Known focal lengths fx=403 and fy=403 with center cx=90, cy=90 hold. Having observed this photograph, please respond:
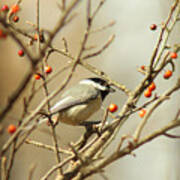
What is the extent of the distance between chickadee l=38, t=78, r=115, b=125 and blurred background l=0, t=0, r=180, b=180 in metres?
1.90

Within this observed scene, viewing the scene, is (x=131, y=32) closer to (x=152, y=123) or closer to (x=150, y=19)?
(x=150, y=19)

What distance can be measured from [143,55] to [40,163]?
13.2 feet

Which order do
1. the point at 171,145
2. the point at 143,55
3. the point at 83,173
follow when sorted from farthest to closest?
the point at 143,55, the point at 171,145, the point at 83,173

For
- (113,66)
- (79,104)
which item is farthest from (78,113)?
(113,66)

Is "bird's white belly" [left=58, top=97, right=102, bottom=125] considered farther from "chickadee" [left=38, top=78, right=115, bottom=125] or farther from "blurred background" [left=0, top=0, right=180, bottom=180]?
"blurred background" [left=0, top=0, right=180, bottom=180]

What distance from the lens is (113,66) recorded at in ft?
31.9

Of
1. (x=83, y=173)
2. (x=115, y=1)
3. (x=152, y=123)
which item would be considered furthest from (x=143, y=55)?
(x=83, y=173)

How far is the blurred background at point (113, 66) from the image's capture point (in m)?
7.10

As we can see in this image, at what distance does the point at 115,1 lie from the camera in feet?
33.8

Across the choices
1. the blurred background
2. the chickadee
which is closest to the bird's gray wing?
the chickadee

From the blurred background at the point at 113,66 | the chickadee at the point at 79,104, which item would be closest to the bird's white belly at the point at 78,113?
the chickadee at the point at 79,104

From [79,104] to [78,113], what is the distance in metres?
0.11

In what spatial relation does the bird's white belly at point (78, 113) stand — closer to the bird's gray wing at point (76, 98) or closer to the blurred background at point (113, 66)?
the bird's gray wing at point (76, 98)

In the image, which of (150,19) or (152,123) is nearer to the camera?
(152,123)
